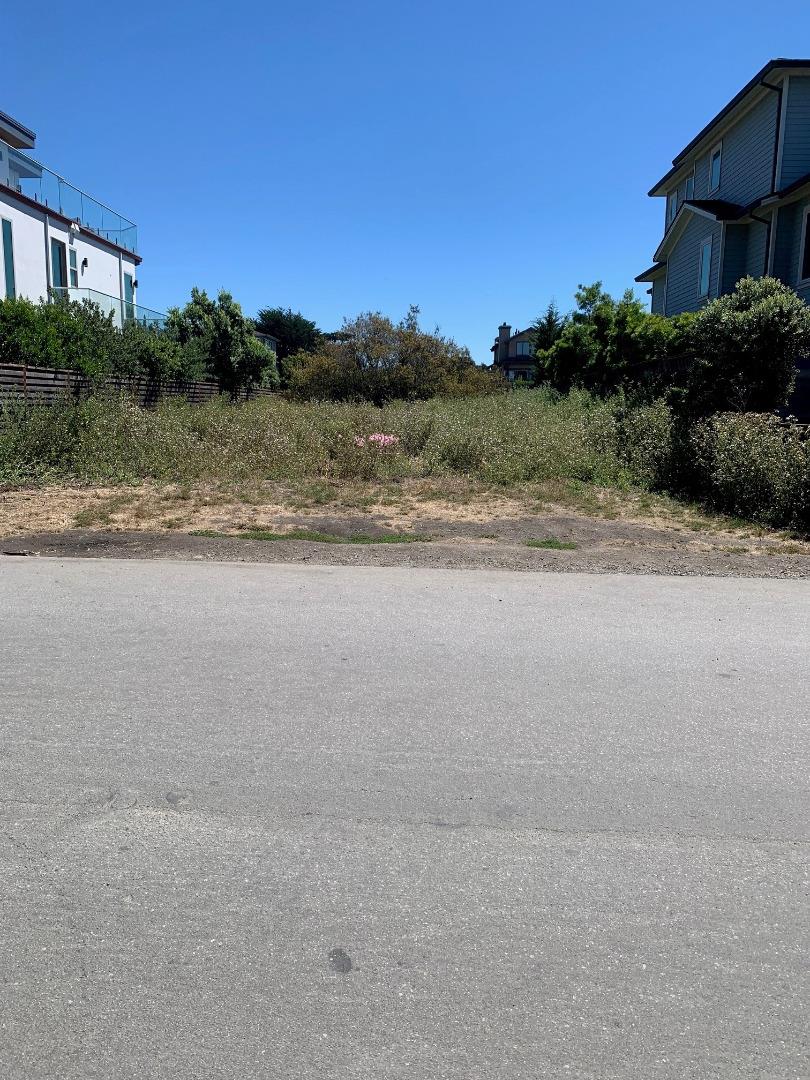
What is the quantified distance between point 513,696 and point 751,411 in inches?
433

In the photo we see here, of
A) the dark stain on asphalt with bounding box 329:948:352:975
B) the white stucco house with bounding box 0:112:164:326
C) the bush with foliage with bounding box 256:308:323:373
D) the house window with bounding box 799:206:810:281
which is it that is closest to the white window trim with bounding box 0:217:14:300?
the white stucco house with bounding box 0:112:164:326

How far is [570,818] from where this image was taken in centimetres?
326

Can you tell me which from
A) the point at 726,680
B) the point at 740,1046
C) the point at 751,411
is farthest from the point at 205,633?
the point at 751,411

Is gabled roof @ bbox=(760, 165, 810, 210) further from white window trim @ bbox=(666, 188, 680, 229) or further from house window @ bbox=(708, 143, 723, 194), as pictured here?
white window trim @ bbox=(666, 188, 680, 229)

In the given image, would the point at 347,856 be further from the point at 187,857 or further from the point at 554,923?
the point at 554,923

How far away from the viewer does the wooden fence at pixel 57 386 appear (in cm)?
1537

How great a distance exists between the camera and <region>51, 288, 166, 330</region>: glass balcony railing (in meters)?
24.9

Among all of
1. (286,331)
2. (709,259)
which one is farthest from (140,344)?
(286,331)

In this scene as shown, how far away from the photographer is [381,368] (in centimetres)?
3584

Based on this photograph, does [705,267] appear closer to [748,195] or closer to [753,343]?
[748,195]

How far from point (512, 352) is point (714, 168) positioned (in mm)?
56789

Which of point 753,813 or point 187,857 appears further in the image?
point 753,813

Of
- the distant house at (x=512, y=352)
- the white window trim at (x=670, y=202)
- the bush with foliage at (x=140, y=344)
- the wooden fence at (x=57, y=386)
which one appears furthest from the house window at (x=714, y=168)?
the distant house at (x=512, y=352)

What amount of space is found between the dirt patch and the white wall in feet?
45.5
